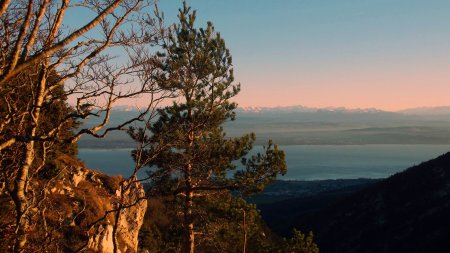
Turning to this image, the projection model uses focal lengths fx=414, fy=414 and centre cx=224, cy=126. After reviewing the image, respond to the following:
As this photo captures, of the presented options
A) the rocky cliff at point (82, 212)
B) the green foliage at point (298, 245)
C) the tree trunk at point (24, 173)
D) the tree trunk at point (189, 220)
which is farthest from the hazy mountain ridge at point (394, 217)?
the tree trunk at point (24, 173)

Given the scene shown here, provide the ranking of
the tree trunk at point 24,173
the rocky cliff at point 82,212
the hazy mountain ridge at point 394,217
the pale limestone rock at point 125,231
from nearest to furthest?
the tree trunk at point 24,173 < the rocky cliff at point 82,212 < the pale limestone rock at point 125,231 < the hazy mountain ridge at point 394,217

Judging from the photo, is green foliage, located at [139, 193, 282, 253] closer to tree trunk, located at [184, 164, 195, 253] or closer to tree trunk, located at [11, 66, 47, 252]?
tree trunk, located at [184, 164, 195, 253]

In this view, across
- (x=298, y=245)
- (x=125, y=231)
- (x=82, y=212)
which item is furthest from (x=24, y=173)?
(x=298, y=245)

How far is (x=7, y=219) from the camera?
12031 millimetres

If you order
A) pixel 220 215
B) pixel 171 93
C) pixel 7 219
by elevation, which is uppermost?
pixel 171 93

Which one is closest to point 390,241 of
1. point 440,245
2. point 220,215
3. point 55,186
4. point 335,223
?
point 440,245

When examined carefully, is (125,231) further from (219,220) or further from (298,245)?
(298,245)

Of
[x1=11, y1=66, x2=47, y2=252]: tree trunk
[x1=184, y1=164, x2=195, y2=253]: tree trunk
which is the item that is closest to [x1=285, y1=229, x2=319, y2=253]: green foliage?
[x1=184, y1=164, x2=195, y2=253]: tree trunk

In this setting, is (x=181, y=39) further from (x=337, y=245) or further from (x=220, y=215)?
(x=337, y=245)

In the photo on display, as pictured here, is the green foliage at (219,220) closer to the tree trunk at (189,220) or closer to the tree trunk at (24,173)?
the tree trunk at (189,220)

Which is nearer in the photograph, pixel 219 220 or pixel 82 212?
pixel 82 212

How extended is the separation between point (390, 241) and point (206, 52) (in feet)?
223

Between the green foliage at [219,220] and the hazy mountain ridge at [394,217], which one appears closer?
the green foliage at [219,220]

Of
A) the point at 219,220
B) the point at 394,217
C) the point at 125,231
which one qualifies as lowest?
the point at 394,217
